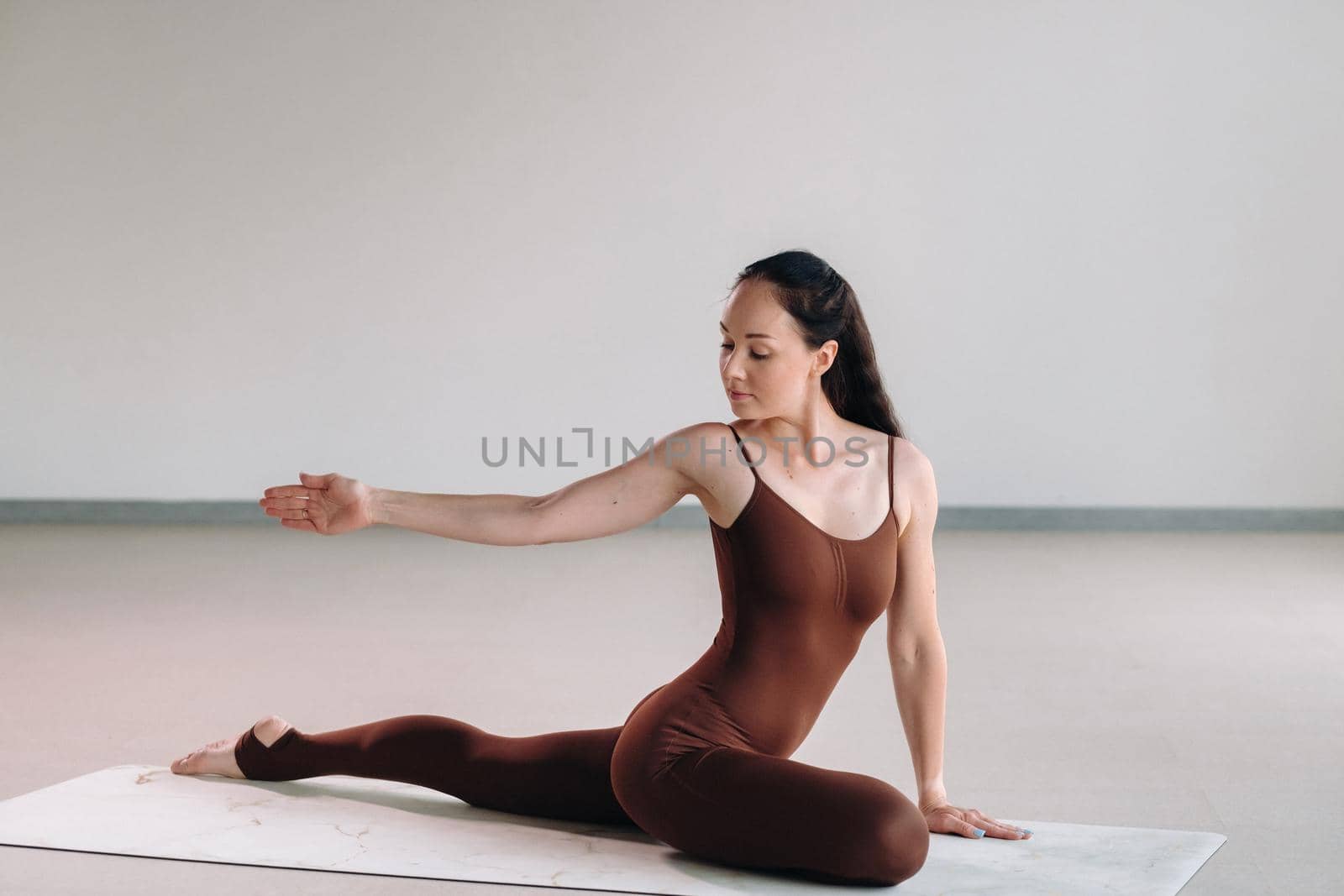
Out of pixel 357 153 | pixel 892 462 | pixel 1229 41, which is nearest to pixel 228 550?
pixel 357 153

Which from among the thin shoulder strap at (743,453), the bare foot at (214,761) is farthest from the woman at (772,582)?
the bare foot at (214,761)

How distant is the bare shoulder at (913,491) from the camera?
7.57ft

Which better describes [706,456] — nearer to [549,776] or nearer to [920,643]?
[920,643]

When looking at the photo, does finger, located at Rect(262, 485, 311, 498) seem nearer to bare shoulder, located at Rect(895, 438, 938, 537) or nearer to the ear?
the ear

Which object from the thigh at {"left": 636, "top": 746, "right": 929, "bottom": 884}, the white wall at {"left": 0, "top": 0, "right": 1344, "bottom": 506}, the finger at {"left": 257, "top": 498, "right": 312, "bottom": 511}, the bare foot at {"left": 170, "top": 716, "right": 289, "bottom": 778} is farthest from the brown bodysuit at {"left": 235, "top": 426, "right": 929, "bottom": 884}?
the white wall at {"left": 0, "top": 0, "right": 1344, "bottom": 506}

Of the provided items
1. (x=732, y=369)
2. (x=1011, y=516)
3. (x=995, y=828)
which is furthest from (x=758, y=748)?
(x=1011, y=516)

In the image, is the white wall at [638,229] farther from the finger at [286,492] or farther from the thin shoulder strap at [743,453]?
the finger at [286,492]

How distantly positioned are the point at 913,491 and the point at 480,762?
863 millimetres

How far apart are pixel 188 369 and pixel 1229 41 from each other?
5.26 m

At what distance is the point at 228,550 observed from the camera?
6.23 metres

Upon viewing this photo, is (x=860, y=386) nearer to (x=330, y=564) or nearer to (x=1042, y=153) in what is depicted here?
(x=330, y=564)

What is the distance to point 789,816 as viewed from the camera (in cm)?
203

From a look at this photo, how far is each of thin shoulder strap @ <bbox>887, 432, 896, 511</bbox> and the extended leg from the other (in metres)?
0.59

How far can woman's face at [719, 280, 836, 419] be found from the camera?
2193 millimetres
